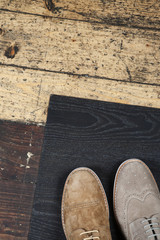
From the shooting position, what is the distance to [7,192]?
994 millimetres

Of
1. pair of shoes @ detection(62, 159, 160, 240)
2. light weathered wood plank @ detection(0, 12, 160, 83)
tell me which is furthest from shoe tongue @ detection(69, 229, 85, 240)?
light weathered wood plank @ detection(0, 12, 160, 83)

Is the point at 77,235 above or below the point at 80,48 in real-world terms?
below

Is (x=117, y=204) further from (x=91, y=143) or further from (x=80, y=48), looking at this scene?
(x=80, y=48)

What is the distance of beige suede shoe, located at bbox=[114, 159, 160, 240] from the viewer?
939mm

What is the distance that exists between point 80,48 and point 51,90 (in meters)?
0.24

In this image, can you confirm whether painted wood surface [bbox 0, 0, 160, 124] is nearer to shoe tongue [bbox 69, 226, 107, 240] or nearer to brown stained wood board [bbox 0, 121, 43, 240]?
brown stained wood board [bbox 0, 121, 43, 240]

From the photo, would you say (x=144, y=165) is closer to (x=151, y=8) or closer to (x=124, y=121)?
(x=124, y=121)

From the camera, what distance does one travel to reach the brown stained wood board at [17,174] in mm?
974

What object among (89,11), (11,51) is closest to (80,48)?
(89,11)

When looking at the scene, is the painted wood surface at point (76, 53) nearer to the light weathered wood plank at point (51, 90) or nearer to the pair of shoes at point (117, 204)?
the light weathered wood plank at point (51, 90)

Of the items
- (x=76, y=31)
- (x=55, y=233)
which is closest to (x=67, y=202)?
(x=55, y=233)

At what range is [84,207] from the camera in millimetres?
963

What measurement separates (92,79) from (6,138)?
475mm

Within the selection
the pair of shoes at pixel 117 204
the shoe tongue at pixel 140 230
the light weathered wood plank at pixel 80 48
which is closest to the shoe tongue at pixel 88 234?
the pair of shoes at pixel 117 204
